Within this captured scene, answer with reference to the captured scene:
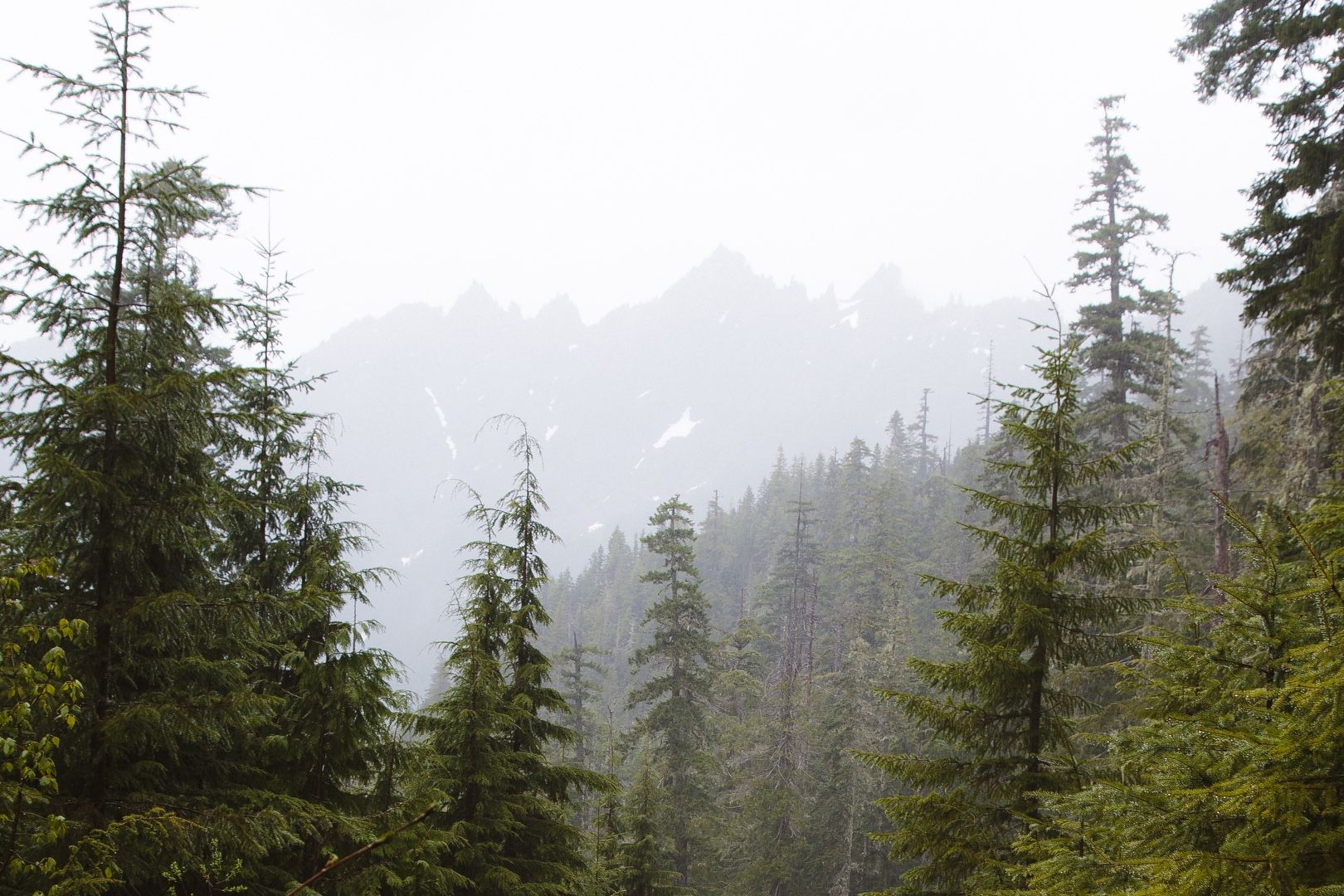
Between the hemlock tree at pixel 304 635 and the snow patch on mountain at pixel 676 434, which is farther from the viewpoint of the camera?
the snow patch on mountain at pixel 676 434

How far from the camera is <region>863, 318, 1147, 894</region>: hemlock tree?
5.93 metres

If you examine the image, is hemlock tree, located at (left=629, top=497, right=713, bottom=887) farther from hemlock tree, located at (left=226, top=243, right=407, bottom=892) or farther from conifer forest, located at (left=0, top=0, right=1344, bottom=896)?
hemlock tree, located at (left=226, top=243, right=407, bottom=892)

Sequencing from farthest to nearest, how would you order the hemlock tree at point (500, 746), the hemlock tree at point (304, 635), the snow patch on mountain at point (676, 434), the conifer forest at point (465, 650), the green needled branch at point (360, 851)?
the snow patch on mountain at point (676, 434) → the hemlock tree at point (500, 746) → the hemlock tree at point (304, 635) → the conifer forest at point (465, 650) → the green needled branch at point (360, 851)

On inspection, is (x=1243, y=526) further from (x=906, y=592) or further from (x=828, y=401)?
(x=828, y=401)

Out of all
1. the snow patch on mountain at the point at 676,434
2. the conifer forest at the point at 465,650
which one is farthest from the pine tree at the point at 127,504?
the snow patch on mountain at the point at 676,434

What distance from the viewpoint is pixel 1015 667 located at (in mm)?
6035

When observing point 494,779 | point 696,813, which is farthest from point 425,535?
Result: point 494,779

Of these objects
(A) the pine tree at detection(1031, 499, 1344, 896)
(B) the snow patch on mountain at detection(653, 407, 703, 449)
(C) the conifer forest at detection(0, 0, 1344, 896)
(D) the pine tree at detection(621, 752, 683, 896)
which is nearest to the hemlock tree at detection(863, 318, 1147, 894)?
(C) the conifer forest at detection(0, 0, 1344, 896)

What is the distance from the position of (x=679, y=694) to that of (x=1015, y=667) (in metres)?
17.5

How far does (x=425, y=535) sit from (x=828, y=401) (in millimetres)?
122513

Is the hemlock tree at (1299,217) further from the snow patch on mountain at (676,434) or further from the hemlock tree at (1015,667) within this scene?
the snow patch on mountain at (676,434)

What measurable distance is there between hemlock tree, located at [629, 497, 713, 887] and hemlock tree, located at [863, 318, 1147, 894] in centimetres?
1465

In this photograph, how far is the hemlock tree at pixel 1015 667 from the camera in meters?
5.93

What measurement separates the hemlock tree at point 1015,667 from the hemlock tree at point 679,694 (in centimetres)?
1465
